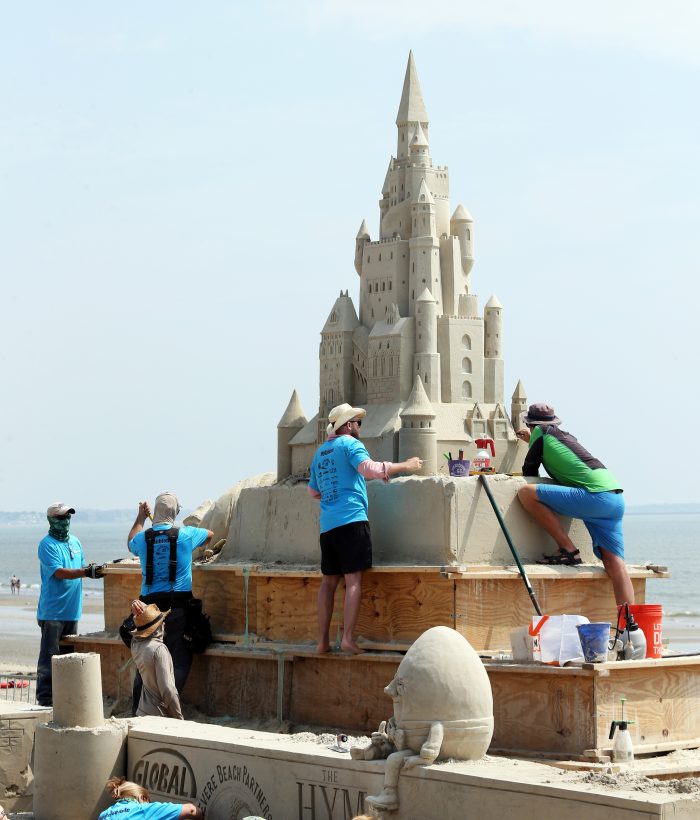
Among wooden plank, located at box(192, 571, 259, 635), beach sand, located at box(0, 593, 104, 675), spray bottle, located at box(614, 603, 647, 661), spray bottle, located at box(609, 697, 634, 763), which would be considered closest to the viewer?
spray bottle, located at box(609, 697, 634, 763)

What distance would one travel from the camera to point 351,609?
8.64 metres

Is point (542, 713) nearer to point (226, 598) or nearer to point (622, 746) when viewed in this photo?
point (622, 746)

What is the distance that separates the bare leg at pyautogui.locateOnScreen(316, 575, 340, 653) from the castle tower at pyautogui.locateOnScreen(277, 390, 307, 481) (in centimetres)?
3279

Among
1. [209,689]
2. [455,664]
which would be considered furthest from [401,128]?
[455,664]

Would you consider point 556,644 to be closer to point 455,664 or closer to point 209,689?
point 455,664

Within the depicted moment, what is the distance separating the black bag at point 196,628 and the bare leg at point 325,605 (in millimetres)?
1254

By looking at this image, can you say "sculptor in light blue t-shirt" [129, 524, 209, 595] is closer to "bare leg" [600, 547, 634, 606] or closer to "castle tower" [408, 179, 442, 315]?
"bare leg" [600, 547, 634, 606]

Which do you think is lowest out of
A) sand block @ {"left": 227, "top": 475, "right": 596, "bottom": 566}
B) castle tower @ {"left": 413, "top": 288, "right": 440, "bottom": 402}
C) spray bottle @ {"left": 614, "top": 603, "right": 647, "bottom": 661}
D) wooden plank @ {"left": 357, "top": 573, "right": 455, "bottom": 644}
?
spray bottle @ {"left": 614, "top": 603, "right": 647, "bottom": 661}

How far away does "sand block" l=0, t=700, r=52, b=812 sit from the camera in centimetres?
878

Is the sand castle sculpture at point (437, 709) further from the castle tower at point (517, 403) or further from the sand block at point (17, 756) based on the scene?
the castle tower at point (517, 403)

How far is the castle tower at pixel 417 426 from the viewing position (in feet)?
119

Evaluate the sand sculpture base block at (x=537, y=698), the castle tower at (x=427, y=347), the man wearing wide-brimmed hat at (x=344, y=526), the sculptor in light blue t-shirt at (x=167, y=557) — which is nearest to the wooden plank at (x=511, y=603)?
the sand sculpture base block at (x=537, y=698)

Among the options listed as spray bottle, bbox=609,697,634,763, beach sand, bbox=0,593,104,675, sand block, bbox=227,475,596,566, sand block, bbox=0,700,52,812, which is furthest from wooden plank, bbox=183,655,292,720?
beach sand, bbox=0,593,104,675

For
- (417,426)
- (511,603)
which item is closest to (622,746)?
(511,603)
